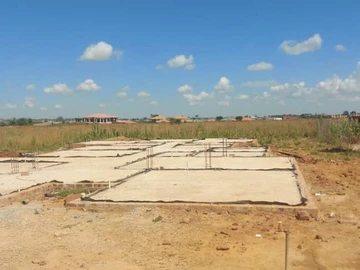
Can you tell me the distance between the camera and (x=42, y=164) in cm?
1393

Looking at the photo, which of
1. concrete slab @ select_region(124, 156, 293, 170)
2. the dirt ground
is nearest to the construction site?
the dirt ground

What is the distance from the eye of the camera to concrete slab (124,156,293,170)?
38.3 ft

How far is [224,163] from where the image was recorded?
12750 millimetres

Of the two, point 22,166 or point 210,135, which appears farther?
point 210,135

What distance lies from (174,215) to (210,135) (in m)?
21.6

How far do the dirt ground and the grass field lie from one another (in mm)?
12913

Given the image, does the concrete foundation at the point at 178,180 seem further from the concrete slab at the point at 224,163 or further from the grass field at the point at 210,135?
the grass field at the point at 210,135

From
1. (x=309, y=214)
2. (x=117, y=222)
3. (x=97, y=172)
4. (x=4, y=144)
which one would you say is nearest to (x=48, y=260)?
(x=117, y=222)

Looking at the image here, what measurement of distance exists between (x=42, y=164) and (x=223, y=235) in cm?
968

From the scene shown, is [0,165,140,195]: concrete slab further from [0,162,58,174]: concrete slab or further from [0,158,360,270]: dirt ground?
[0,158,360,270]: dirt ground

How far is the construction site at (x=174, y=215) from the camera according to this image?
491 centimetres

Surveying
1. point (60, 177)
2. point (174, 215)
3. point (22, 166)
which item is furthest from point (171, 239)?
point (22, 166)

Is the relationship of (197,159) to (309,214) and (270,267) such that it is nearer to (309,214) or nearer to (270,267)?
(309,214)

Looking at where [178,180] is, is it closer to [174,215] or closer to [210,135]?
[174,215]
